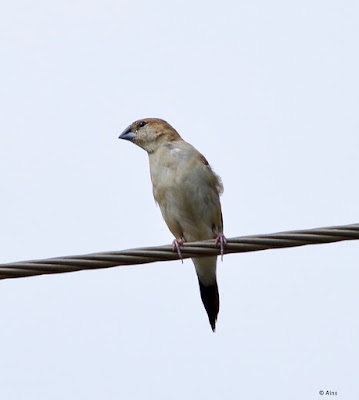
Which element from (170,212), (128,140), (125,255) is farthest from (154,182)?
(125,255)

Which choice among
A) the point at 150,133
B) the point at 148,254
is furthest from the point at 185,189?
the point at 148,254

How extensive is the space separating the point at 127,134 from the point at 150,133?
0.98ft

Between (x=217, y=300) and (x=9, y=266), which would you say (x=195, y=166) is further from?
(x=9, y=266)

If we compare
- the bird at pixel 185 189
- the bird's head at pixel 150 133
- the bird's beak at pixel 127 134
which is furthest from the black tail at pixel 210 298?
the bird's beak at pixel 127 134

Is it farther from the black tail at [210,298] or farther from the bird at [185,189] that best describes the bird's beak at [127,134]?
the black tail at [210,298]

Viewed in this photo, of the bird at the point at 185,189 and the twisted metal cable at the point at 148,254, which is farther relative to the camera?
the bird at the point at 185,189

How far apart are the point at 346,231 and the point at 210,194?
9.80 ft

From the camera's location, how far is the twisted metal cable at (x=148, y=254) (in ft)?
16.9

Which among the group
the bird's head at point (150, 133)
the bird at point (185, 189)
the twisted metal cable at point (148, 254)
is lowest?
the twisted metal cable at point (148, 254)

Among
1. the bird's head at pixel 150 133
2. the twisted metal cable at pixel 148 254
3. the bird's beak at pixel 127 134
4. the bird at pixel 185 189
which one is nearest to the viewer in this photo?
the twisted metal cable at pixel 148 254

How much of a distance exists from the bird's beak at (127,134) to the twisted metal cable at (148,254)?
3499 millimetres

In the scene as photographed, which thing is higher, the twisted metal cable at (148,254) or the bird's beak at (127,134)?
the bird's beak at (127,134)

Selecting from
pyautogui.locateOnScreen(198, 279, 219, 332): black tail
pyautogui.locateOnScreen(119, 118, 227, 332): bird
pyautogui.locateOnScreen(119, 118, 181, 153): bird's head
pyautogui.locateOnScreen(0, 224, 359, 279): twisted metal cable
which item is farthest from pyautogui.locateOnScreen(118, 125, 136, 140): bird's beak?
pyautogui.locateOnScreen(0, 224, 359, 279): twisted metal cable

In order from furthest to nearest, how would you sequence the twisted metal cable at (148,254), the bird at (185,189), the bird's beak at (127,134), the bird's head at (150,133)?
the bird's beak at (127,134) < the bird's head at (150,133) < the bird at (185,189) < the twisted metal cable at (148,254)
